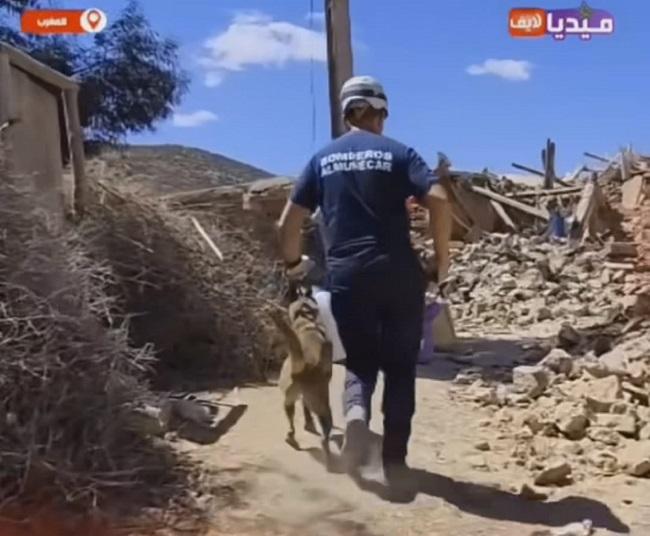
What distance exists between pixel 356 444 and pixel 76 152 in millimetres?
3112

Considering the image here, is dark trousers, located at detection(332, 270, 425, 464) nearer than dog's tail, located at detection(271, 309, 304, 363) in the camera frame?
Yes

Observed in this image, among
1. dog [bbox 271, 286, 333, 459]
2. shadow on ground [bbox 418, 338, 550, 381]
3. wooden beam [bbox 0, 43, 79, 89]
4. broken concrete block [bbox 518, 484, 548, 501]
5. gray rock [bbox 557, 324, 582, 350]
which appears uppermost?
wooden beam [bbox 0, 43, 79, 89]

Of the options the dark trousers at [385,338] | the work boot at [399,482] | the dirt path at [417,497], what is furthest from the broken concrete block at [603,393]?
the dark trousers at [385,338]

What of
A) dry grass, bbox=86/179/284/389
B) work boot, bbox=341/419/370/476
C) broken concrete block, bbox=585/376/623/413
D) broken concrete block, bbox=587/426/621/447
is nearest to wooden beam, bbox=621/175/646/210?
broken concrete block, bbox=585/376/623/413

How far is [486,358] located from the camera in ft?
31.1

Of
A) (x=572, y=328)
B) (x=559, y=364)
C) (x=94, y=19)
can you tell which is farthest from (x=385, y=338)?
(x=94, y=19)

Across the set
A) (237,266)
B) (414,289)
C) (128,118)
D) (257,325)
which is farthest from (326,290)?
(128,118)

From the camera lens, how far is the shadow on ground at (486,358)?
27.4 feet

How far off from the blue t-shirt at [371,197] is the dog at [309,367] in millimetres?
666

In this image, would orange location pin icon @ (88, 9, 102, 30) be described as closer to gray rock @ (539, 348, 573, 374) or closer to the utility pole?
the utility pole

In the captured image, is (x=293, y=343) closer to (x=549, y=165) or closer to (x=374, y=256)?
(x=374, y=256)

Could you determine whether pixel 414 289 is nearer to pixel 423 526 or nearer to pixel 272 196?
pixel 423 526

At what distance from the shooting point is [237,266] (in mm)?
8156

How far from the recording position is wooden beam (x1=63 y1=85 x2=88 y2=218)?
674cm
